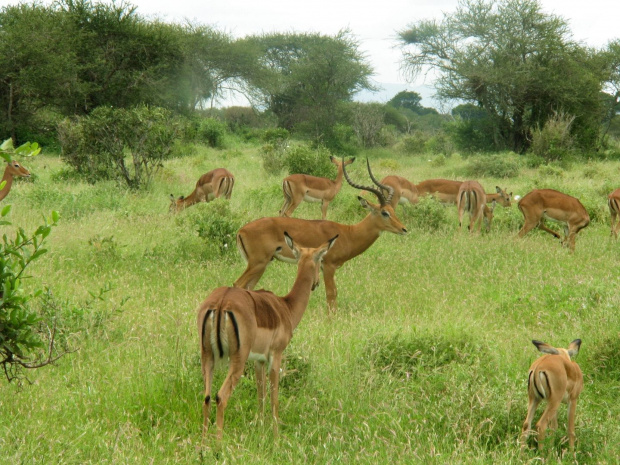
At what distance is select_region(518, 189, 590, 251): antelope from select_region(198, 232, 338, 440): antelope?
6145mm

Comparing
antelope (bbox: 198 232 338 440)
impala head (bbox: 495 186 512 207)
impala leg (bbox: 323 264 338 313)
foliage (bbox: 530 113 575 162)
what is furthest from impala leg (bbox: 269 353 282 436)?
foliage (bbox: 530 113 575 162)

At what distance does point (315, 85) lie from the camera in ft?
103

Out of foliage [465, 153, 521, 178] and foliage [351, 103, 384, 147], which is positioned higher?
foliage [351, 103, 384, 147]

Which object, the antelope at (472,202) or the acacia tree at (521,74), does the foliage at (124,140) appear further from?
the acacia tree at (521,74)

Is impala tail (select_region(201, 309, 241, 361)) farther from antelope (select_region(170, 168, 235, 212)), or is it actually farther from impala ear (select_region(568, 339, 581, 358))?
antelope (select_region(170, 168, 235, 212))

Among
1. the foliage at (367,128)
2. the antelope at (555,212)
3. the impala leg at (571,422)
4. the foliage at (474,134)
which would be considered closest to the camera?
the impala leg at (571,422)

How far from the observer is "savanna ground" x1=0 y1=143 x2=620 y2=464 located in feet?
10.6

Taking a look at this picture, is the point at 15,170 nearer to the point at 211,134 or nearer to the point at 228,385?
the point at 228,385

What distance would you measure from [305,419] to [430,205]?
670 centimetres

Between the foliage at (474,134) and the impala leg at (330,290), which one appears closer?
the impala leg at (330,290)

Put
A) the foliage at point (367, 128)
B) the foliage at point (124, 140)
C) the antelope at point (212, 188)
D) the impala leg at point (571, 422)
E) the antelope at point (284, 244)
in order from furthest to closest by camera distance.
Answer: the foliage at point (367, 128), the foliage at point (124, 140), the antelope at point (212, 188), the antelope at point (284, 244), the impala leg at point (571, 422)

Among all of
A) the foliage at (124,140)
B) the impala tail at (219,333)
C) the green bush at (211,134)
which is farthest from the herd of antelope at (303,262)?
the green bush at (211,134)

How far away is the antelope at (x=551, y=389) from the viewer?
3.25 metres

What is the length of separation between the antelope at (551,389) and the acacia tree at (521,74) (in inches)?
821
